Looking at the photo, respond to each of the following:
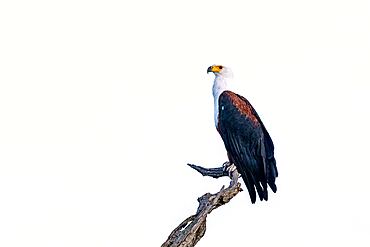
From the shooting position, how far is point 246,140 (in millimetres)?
8898

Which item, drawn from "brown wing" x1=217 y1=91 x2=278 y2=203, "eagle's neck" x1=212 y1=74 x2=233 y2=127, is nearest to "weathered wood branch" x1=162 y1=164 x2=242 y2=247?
"brown wing" x1=217 y1=91 x2=278 y2=203

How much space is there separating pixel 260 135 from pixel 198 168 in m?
1.23

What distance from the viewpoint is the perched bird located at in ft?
28.2

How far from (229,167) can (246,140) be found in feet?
1.79

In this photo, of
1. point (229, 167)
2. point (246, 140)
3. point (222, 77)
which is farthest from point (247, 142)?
point (222, 77)

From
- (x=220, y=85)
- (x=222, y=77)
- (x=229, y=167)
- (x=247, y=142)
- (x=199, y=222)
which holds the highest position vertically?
(x=222, y=77)

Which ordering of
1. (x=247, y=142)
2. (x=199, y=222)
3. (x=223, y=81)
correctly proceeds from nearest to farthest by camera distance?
(x=199, y=222) < (x=247, y=142) < (x=223, y=81)

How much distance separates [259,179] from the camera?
858 centimetres

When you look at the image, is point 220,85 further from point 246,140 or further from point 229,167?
point 229,167

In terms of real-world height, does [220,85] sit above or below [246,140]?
above

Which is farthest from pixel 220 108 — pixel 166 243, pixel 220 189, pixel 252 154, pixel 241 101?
pixel 166 243

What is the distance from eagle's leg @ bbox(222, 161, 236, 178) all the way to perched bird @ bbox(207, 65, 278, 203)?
0.07 meters

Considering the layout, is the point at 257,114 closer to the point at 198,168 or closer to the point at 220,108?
the point at 220,108

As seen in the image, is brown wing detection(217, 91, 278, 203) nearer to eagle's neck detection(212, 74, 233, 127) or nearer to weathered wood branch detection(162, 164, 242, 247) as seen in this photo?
eagle's neck detection(212, 74, 233, 127)
